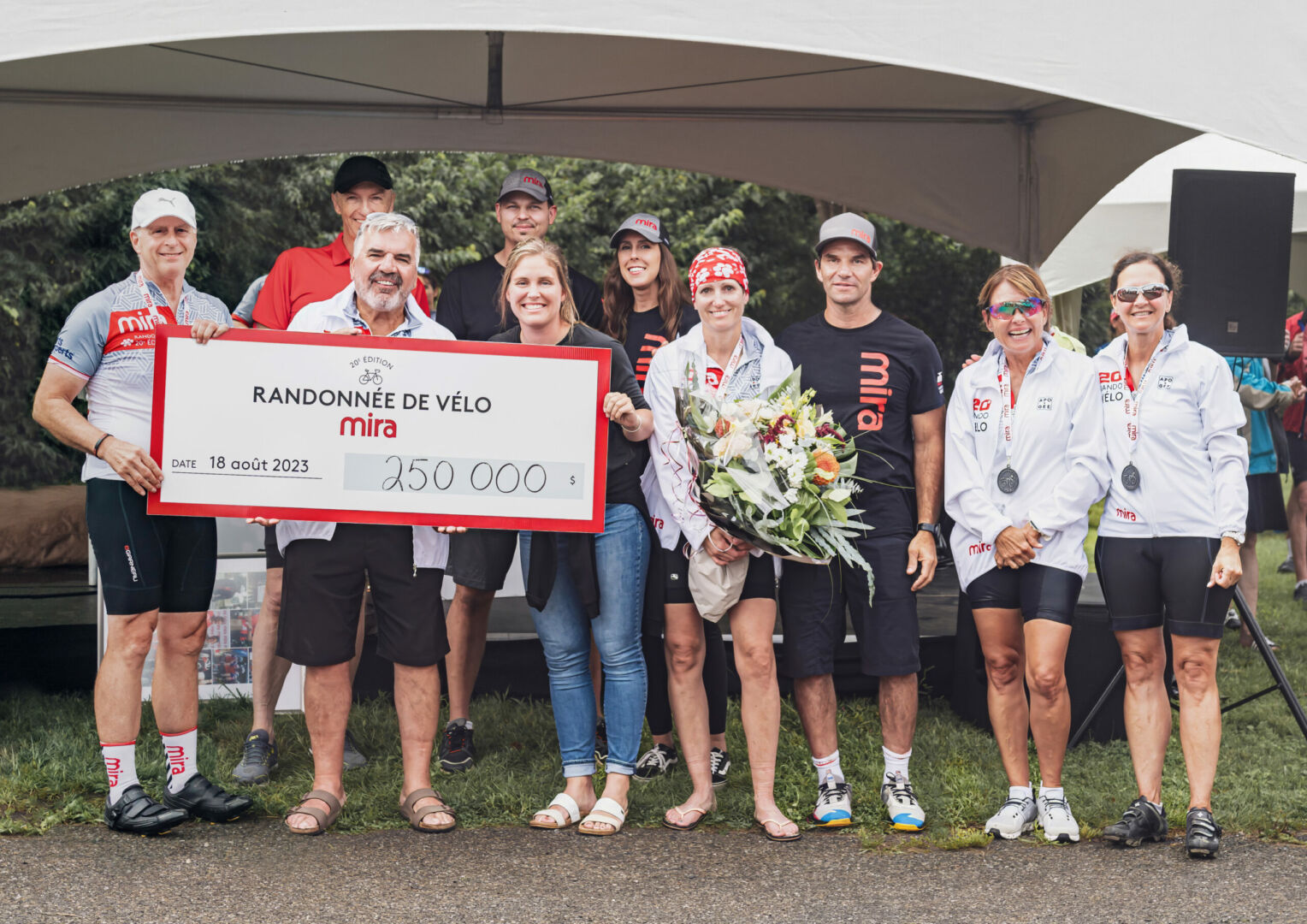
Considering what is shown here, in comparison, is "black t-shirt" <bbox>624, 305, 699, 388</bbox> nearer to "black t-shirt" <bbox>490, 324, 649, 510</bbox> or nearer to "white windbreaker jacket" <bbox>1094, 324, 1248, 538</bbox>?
"black t-shirt" <bbox>490, 324, 649, 510</bbox>

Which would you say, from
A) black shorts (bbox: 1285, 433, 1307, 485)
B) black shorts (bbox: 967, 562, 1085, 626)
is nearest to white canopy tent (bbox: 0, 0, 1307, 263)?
Answer: black shorts (bbox: 967, 562, 1085, 626)

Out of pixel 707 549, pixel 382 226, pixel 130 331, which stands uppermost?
pixel 382 226

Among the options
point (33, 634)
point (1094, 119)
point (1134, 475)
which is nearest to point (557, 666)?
point (1134, 475)

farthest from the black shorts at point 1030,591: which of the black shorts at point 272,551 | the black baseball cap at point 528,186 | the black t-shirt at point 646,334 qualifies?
the black shorts at point 272,551

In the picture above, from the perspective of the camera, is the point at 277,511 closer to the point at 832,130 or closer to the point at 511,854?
the point at 511,854

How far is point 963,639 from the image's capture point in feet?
18.5

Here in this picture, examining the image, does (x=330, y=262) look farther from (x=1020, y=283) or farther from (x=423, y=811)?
(x=1020, y=283)

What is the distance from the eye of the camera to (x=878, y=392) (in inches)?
166

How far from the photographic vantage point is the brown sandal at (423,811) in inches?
164

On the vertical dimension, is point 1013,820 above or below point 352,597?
below

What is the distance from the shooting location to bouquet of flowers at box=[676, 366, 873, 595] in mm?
3871

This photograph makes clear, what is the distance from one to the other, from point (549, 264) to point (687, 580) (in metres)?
1.14

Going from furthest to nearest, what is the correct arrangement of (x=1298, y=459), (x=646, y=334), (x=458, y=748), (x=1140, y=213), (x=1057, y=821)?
(x=1140, y=213) < (x=1298, y=459) < (x=458, y=748) < (x=646, y=334) < (x=1057, y=821)

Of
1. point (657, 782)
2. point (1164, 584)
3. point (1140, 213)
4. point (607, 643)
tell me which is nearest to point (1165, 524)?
point (1164, 584)
